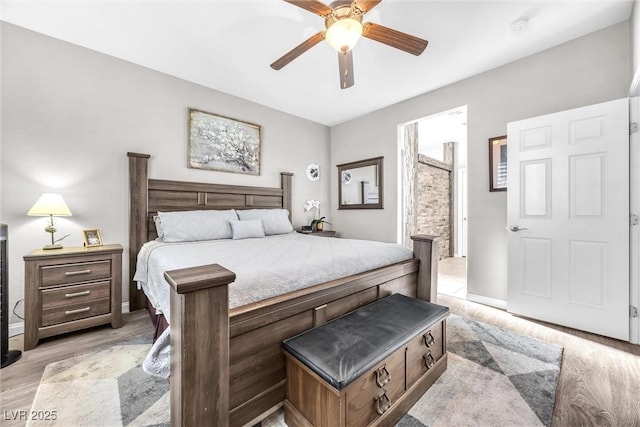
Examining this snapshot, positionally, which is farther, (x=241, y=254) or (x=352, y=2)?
(x=241, y=254)

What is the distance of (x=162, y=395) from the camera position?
1.50 metres

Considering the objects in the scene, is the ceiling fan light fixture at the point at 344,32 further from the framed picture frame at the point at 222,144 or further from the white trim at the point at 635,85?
the framed picture frame at the point at 222,144

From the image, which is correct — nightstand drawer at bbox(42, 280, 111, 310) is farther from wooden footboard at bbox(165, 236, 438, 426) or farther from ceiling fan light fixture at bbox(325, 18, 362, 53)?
ceiling fan light fixture at bbox(325, 18, 362, 53)

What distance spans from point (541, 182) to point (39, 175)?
488cm

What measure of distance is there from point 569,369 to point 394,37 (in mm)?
2628

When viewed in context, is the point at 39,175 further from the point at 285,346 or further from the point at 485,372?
the point at 485,372

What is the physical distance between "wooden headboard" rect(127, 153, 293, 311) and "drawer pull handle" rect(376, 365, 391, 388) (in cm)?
279

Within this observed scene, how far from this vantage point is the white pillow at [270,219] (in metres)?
3.40

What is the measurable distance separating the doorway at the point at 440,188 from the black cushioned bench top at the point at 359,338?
215cm

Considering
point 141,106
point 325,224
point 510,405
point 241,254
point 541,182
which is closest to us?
point 510,405

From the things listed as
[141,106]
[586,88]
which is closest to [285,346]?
[141,106]

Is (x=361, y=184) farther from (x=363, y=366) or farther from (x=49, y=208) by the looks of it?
(x=49, y=208)

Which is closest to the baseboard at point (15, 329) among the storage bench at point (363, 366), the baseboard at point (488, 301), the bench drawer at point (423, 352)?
the storage bench at point (363, 366)

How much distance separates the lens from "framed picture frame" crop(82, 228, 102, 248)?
246cm
